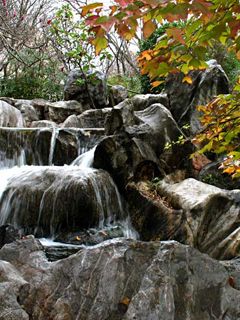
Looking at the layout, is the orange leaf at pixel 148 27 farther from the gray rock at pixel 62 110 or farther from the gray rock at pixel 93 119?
the gray rock at pixel 62 110

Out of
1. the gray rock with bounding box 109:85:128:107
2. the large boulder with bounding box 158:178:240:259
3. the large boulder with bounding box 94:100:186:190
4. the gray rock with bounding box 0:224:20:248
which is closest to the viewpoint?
the gray rock with bounding box 0:224:20:248

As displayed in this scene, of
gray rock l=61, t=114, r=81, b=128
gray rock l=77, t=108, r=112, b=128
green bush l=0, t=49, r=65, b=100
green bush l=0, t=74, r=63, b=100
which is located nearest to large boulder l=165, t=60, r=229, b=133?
gray rock l=77, t=108, r=112, b=128

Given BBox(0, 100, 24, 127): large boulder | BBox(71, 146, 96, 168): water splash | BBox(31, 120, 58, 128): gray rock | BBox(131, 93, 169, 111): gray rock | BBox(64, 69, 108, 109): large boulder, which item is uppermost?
BBox(64, 69, 108, 109): large boulder

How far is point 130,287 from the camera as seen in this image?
276 cm

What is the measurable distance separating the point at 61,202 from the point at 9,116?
5.31m

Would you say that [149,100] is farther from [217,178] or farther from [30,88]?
[30,88]

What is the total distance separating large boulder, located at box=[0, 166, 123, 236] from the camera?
632cm

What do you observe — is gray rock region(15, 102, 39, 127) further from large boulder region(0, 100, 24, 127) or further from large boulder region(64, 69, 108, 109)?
large boulder region(64, 69, 108, 109)

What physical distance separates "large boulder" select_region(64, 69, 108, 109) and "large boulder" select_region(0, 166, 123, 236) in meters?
6.77

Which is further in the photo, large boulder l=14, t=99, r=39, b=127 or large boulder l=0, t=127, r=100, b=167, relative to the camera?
large boulder l=14, t=99, r=39, b=127

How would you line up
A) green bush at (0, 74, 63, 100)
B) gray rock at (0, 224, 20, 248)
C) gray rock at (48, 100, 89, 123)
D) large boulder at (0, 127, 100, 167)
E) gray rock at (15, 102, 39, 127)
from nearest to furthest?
gray rock at (0, 224, 20, 248) < large boulder at (0, 127, 100, 167) < gray rock at (15, 102, 39, 127) < gray rock at (48, 100, 89, 123) < green bush at (0, 74, 63, 100)

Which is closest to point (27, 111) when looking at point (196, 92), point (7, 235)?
point (196, 92)

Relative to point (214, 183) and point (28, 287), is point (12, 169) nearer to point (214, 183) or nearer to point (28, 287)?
point (214, 183)

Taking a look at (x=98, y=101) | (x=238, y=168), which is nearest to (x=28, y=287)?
(x=238, y=168)
